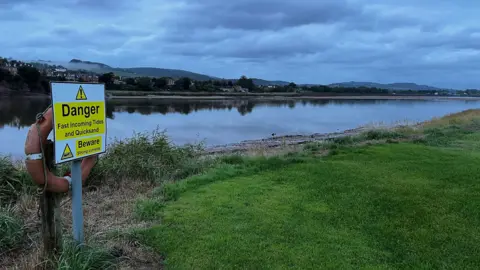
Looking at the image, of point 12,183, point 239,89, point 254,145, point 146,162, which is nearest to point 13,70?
point 254,145

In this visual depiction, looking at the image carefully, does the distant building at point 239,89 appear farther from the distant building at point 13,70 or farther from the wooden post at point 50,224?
the wooden post at point 50,224

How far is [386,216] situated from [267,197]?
5.54 ft

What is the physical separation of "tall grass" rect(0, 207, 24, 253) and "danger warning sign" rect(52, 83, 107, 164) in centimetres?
140

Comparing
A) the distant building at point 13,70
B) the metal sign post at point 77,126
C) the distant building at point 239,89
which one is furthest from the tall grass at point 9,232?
the distant building at point 239,89

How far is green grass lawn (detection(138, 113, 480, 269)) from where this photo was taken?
13.3ft

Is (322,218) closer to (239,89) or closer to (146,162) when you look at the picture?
(146,162)

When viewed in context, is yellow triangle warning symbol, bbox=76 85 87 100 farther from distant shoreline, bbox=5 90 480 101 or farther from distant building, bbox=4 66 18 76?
distant building, bbox=4 66 18 76

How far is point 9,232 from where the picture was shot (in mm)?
4258

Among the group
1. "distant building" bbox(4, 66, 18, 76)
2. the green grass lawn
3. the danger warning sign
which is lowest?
the green grass lawn

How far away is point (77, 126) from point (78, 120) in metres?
0.05

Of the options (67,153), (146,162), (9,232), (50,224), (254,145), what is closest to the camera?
(67,153)

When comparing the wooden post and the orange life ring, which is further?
the wooden post

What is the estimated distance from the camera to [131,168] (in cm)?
794

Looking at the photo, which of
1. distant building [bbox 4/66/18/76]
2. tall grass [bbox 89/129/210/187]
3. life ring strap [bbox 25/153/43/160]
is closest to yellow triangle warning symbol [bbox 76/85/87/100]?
life ring strap [bbox 25/153/43/160]
